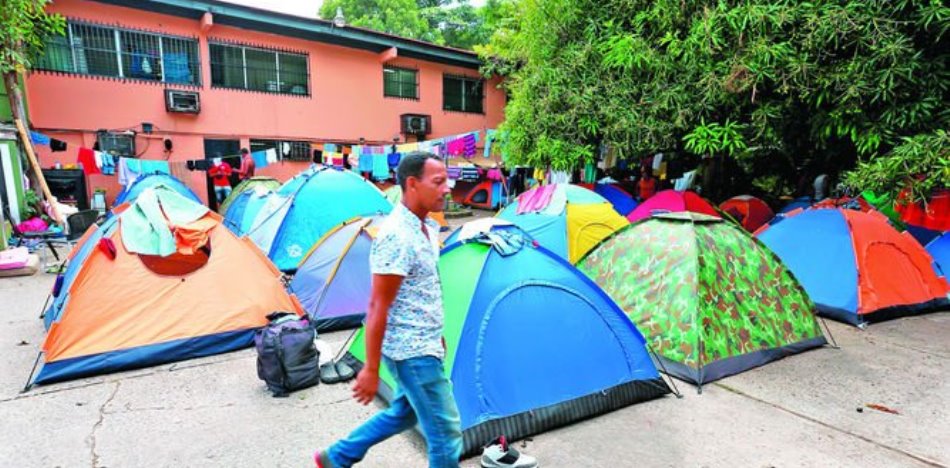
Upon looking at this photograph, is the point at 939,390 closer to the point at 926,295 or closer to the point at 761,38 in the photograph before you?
the point at 926,295

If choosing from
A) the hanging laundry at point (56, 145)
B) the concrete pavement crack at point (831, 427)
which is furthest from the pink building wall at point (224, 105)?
the concrete pavement crack at point (831, 427)

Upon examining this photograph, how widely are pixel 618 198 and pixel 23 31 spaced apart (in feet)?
35.3

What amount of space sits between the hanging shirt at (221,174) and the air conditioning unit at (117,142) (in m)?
1.59

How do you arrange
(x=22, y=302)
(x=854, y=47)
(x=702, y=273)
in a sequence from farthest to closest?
(x=22, y=302) → (x=854, y=47) → (x=702, y=273)

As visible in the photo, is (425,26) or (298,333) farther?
(425,26)

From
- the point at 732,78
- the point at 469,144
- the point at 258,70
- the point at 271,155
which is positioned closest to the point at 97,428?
the point at 732,78

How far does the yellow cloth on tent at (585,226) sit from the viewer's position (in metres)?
6.30

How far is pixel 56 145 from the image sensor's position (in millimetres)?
9906

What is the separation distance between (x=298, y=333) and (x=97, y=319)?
152cm

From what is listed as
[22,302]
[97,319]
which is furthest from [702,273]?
[22,302]

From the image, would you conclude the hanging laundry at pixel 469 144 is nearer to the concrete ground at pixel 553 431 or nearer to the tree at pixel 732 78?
the tree at pixel 732 78

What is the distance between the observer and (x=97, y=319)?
3.69 metres

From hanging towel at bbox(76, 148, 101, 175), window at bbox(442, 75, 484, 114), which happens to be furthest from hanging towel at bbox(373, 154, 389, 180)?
hanging towel at bbox(76, 148, 101, 175)

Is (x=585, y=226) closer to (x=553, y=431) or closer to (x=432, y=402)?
(x=553, y=431)
